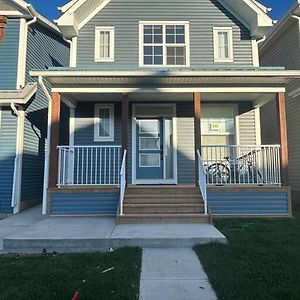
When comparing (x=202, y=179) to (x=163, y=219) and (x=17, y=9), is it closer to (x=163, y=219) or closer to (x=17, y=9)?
(x=163, y=219)

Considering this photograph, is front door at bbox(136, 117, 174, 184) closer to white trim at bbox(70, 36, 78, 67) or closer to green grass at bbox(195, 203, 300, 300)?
white trim at bbox(70, 36, 78, 67)

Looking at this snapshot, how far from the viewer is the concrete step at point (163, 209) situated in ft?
23.9

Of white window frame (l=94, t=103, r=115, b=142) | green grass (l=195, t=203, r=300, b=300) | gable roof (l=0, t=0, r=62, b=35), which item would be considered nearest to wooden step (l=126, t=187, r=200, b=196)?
green grass (l=195, t=203, r=300, b=300)

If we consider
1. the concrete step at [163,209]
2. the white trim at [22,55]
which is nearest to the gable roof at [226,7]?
the white trim at [22,55]

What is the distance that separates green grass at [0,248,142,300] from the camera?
3443 mm

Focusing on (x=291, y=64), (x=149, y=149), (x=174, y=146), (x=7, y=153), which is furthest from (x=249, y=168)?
(x=7, y=153)

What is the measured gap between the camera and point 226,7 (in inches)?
404

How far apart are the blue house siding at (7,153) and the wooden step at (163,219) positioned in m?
4.34

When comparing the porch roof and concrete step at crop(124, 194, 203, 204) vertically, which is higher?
the porch roof

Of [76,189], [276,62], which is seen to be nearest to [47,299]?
[76,189]

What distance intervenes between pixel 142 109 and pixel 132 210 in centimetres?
377

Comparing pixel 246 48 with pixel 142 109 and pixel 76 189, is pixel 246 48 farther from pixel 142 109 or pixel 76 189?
pixel 76 189

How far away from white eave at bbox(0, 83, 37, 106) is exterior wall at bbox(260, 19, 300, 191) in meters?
8.38

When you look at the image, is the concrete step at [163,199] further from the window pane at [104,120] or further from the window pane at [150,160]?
the window pane at [104,120]
